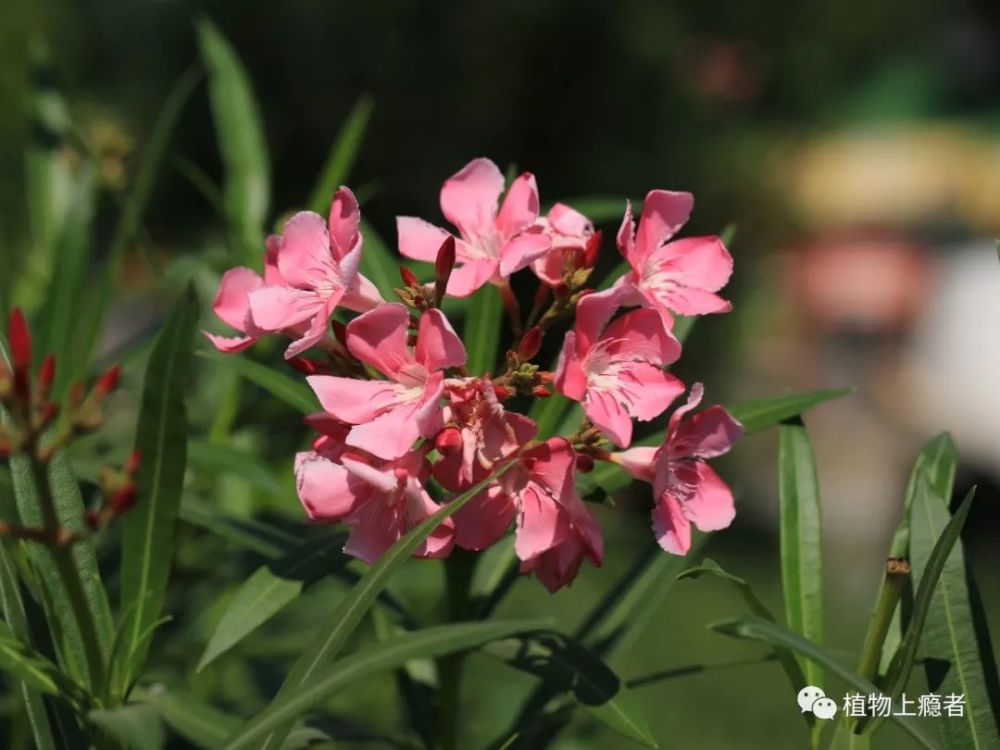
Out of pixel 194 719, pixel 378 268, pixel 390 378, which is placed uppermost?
pixel 390 378

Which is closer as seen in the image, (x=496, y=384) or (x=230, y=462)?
(x=496, y=384)

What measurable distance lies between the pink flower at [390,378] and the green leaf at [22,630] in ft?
0.72

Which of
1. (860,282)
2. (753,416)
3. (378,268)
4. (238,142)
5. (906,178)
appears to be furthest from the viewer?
(906,178)

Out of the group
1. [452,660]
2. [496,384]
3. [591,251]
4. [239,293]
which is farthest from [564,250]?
[452,660]

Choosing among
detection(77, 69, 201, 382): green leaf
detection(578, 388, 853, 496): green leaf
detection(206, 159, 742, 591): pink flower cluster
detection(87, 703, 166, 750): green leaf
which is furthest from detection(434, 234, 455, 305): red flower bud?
detection(77, 69, 201, 382): green leaf

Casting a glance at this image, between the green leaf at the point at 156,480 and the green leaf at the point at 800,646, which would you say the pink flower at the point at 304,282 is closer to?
the green leaf at the point at 156,480

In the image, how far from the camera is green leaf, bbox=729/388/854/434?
101 centimetres

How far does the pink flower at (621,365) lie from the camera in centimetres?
83

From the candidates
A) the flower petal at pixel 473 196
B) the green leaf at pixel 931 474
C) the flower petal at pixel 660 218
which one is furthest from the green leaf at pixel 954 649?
the flower petal at pixel 473 196

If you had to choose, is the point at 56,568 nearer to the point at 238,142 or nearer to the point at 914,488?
the point at 914,488

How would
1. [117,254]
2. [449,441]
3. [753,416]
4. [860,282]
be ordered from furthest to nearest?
[860,282] → [117,254] → [753,416] → [449,441]

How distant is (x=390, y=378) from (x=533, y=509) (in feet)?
0.39

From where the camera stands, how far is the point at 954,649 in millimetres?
876

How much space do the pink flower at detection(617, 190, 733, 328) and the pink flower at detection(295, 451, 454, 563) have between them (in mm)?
190
